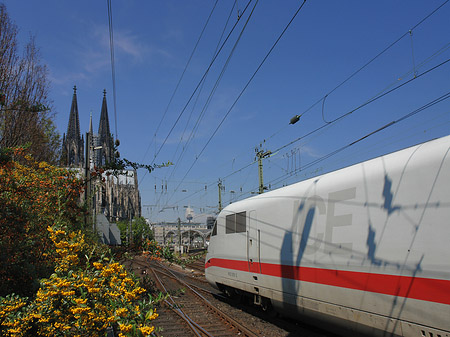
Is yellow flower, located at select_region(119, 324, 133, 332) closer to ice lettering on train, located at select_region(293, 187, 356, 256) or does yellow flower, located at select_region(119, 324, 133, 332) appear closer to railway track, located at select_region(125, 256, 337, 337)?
railway track, located at select_region(125, 256, 337, 337)

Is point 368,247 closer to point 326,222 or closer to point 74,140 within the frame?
point 326,222

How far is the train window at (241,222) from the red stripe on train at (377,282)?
2255 millimetres

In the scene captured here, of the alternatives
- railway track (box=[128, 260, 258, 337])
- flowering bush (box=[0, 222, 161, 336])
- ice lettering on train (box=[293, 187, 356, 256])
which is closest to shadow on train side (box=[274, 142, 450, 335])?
ice lettering on train (box=[293, 187, 356, 256])

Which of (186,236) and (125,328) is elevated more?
(125,328)

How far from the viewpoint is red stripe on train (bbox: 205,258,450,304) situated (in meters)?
4.84

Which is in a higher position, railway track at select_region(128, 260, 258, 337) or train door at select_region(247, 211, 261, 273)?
train door at select_region(247, 211, 261, 273)

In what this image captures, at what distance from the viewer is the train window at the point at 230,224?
1177 centimetres

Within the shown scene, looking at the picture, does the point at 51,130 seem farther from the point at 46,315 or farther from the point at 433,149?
the point at 433,149

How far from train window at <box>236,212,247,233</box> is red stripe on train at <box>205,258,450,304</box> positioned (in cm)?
225

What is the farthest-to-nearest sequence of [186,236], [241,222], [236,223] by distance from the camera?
[186,236] < [236,223] < [241,222]

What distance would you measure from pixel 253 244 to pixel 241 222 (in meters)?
1.18

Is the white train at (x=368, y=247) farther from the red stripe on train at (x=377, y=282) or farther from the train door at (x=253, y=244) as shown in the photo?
the train door at (x=253, y=244)

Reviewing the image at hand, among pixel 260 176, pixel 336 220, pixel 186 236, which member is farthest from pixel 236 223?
pixel 186 236

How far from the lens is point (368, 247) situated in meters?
6.05
